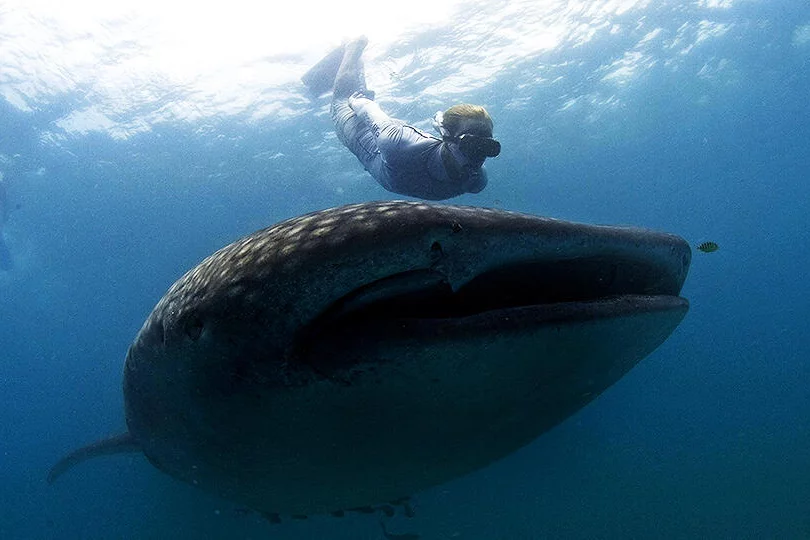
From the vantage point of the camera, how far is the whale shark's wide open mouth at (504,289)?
1.74 m

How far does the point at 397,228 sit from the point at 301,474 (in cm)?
157

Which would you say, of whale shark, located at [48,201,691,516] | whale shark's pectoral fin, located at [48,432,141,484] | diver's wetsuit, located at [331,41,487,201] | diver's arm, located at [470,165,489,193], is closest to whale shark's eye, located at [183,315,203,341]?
whale shark, located at [48,201,691,516]

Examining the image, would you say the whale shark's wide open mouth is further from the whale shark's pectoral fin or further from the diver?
the whale shark's pectoral fin

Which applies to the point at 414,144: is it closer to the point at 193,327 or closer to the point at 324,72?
the point at 193,327

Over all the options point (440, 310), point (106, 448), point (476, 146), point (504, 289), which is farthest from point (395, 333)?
point (106, 448)

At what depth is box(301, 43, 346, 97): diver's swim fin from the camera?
14.6m

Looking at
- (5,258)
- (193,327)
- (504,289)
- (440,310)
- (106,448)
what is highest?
(504,289)

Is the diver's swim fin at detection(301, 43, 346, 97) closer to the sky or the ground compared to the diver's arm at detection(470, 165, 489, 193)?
closer to the sky

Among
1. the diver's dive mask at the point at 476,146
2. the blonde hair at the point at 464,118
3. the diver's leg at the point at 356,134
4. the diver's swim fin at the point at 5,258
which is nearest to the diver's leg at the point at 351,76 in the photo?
the diver's leg at the point at 356,134

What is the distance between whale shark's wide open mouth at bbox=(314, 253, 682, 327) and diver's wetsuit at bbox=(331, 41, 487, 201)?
14.9 ft

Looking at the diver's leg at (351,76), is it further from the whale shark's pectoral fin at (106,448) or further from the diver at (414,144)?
the whale shark's pectoral fin at (106,448)

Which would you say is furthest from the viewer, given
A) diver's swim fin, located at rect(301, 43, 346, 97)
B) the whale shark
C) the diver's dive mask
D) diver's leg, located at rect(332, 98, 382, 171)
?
diver's swim fin, located at rect(301, 43, 346, 97)

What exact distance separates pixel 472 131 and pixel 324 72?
1015 cm

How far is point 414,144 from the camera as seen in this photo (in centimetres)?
785
